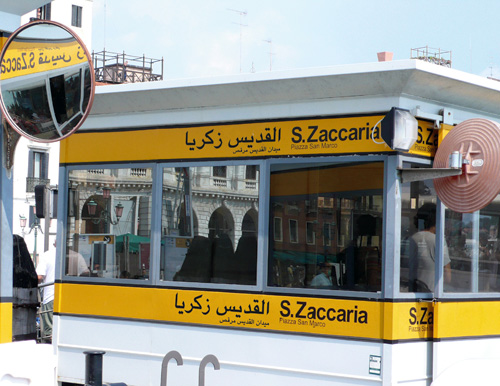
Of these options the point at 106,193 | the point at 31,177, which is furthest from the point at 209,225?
the point at 31,177

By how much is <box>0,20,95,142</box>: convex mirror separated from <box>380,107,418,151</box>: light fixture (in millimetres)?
1970

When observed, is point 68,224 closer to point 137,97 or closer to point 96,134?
point 96,134

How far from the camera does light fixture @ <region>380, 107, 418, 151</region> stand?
19.1 ft

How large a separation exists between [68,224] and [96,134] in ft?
2.72

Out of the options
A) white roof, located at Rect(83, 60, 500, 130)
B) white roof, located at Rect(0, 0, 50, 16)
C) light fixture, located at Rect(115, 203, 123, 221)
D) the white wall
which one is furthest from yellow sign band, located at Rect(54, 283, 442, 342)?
the white wall

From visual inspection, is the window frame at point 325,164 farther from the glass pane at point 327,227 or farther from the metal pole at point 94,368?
the metal pole at point 94,368

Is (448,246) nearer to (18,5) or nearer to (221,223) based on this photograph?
(221,223)

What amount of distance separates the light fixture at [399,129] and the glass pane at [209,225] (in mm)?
1195

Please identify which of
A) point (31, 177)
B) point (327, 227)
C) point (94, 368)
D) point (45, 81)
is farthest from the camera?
point (31, 177)

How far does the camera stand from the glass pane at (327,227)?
6.14 meters

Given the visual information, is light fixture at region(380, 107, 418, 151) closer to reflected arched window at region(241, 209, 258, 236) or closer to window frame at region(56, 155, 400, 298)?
window frame at region(56, 155, 400, 298)

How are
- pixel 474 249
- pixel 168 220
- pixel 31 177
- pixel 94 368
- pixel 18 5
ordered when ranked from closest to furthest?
pixel 94 368
pixel 18 5
pixel 474 249
pixel 168 220
pixel 31 177

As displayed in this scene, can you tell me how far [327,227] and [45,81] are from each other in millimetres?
2253

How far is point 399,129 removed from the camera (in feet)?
19.1
